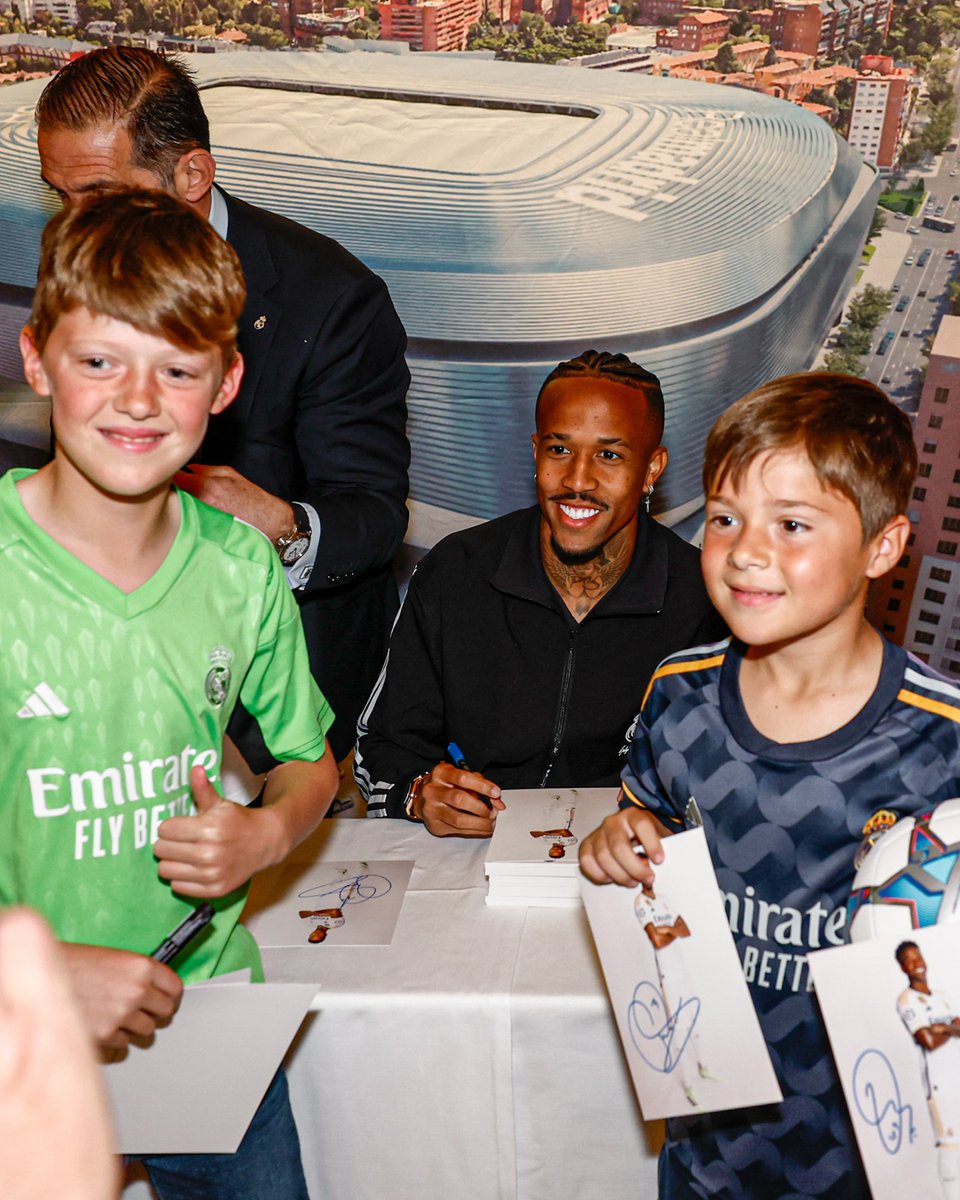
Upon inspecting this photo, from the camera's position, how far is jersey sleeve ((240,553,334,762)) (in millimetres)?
1516

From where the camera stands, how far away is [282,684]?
5.10 ft

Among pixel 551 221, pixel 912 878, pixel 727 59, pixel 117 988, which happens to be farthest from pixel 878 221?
pixel 117 988

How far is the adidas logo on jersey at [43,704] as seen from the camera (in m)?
1.32

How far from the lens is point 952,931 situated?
1.17 meters

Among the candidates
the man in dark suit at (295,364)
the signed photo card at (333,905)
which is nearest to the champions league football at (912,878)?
the signed photo card at (333,905)

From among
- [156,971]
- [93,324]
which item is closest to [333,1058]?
[156,971]

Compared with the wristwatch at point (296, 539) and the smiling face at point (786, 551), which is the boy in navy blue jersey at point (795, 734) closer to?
the smiling face at point (786, 551)

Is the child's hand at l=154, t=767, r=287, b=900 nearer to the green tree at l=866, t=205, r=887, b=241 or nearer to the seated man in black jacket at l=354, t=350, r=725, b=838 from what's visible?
the seated man in black jacket at l=354, t=350, r=725, b=838

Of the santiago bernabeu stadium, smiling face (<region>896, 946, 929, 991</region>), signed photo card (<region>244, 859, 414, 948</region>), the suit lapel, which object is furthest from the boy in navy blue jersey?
the santiago bernabeu stadium

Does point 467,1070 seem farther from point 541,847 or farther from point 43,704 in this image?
point 43,704

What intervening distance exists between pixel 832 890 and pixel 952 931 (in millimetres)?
264

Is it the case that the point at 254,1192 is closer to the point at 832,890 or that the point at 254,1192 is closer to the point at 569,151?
the point at 832,890
